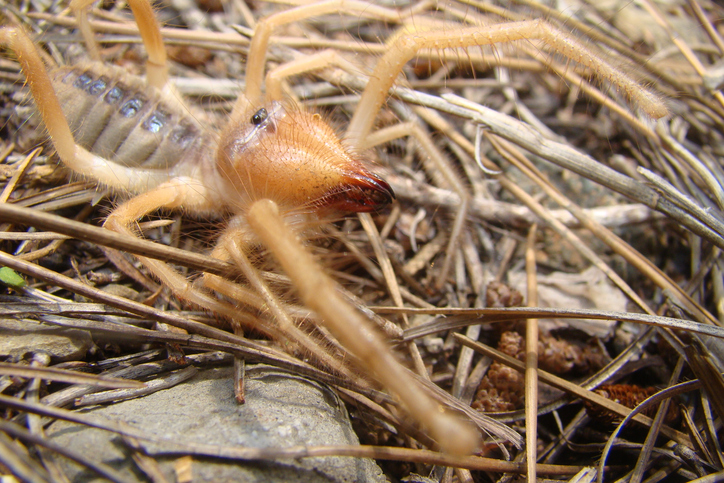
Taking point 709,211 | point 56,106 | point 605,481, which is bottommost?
point 605,481

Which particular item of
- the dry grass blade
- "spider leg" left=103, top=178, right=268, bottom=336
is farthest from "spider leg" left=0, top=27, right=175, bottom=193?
the dry grass blade

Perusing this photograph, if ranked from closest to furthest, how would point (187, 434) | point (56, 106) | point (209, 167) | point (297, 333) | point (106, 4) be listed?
point (187, 434) < point (297, 333) < point (56, 106) < point (209, 167) < point (106, 4)

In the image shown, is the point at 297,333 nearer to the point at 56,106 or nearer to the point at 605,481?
the point at 605,481

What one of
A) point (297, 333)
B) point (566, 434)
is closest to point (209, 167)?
point (297, 333)

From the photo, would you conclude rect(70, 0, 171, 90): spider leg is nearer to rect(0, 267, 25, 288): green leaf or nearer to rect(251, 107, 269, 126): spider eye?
rect(251, 107, 269, 126): spider eye

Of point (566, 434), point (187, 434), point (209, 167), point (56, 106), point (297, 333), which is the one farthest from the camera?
point (209, 167)

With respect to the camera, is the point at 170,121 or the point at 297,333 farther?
the point at 170,121
